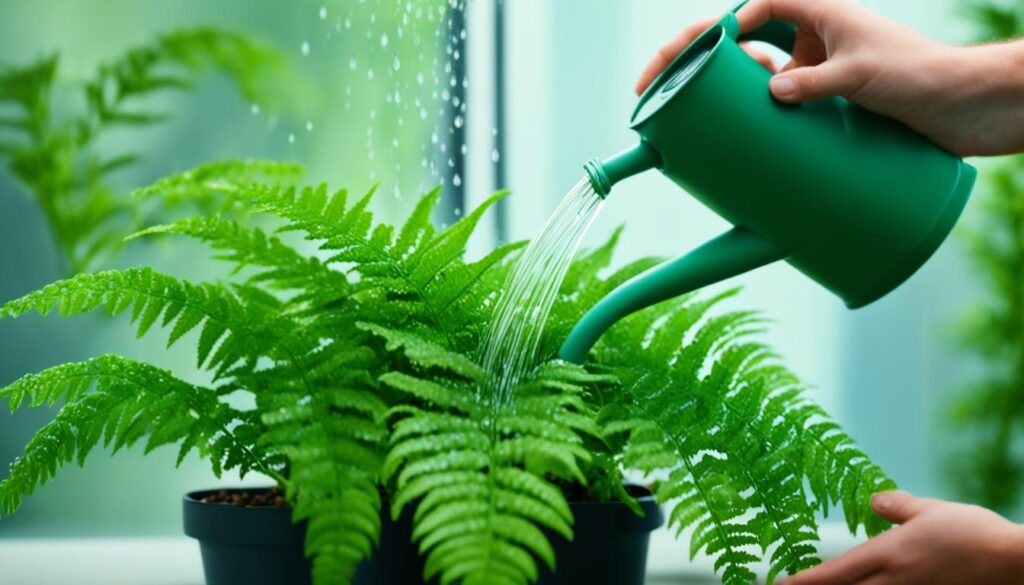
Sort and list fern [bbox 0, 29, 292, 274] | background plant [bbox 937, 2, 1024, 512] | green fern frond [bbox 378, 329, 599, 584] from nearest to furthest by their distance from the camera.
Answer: green fern frond [bbox 378, 329, 599, 584] < fern [bbox 0, 29, 292, 274] < background plant [bbox 937, 2, 1024, 512]

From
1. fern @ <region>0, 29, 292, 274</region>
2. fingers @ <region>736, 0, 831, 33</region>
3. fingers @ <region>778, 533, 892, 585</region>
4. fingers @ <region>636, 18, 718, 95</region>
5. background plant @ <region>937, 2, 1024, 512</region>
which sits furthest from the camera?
background plant @ <region>937, 2, 1024, 512</region>

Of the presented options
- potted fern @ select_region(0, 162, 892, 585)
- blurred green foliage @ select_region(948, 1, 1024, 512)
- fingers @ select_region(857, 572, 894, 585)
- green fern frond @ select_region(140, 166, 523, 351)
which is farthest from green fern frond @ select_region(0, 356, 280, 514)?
blurred green foliage @ select_region(948, 1, 1024, 512)

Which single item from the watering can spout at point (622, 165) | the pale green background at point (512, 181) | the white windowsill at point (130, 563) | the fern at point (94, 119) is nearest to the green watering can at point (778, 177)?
the watering can spout at point (622, 165)

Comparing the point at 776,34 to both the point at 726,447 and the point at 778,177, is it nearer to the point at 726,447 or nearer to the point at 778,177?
the point at 778,177

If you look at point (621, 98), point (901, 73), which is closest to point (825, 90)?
point (901, 73)

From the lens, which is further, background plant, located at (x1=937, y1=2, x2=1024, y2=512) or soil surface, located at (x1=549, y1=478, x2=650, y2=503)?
background plant, located at (x1=937, y1=2, x2=1024, y2=512)

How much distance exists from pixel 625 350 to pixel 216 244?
0.96ft

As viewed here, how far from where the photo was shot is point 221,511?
583 mm

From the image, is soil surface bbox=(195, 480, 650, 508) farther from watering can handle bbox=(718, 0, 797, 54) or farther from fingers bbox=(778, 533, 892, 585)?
watering can handle bbox=(718, 0, 797, 54)

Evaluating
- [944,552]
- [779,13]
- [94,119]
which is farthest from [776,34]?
[94,119]

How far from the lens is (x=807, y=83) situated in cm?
60

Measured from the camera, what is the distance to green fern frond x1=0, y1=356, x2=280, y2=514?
1.96 ft

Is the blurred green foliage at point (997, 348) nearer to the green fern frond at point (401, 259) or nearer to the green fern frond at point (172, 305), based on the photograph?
the green fern frond at point (401, 259)

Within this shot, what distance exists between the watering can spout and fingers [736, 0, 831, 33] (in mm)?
145
